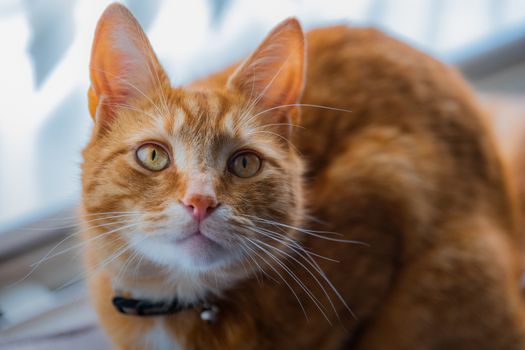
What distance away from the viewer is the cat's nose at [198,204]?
89 cm

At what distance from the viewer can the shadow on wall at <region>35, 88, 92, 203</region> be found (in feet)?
4.44

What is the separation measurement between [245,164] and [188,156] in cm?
10

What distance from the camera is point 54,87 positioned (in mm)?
1281

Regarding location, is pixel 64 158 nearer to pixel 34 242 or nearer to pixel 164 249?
pixel 34 242

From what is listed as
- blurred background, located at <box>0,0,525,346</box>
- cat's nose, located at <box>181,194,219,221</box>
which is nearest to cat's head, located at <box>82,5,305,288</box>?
cat's nose, located at <box>181,194,219,221</box>

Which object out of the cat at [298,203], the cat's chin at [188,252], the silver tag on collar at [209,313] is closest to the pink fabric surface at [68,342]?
the cat at [298,203]

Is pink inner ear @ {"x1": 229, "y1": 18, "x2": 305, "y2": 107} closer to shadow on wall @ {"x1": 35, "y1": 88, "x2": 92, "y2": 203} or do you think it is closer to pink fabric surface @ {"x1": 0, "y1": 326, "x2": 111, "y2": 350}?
shadow on wall @ {"x1": 35, "y1": 88, "x2": 92, "y2": 203}

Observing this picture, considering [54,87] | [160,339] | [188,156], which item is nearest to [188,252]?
[188,156]

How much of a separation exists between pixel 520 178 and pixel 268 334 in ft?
2.55

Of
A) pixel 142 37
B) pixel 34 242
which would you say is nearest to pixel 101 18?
pixel 142 37

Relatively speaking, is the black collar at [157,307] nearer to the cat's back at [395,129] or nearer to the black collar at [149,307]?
the black collar at [149,307]

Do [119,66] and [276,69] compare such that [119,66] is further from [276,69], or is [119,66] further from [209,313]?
[209,313]

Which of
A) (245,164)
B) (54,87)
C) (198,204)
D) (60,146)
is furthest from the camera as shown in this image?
(60,146)

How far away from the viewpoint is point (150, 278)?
3.43ft
